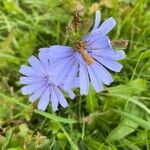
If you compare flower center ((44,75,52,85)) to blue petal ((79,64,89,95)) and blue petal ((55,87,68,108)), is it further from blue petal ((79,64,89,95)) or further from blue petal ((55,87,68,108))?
blue petal ((79,64,89,95))

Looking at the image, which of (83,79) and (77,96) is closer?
(83,79)

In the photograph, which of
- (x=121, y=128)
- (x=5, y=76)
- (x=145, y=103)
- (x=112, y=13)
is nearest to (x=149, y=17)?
(x=112, y=13)

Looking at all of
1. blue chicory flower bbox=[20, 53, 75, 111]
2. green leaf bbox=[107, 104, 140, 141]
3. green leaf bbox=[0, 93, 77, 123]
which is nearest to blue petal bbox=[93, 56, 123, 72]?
blue chicory flower bbox=[20, 53, 75, 111]

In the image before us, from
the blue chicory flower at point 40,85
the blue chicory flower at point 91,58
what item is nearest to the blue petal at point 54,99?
the blue chicory flower at point 40,85

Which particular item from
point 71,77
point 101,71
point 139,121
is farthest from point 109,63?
point 139,121

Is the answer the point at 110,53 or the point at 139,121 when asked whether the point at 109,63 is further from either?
the point at 139,121

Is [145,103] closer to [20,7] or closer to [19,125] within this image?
[19,125]

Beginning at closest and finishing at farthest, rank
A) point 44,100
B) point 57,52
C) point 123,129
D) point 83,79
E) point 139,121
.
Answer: point 57,52 → point 83,79 → point 44,100 → point 139,121 → point 123,129
